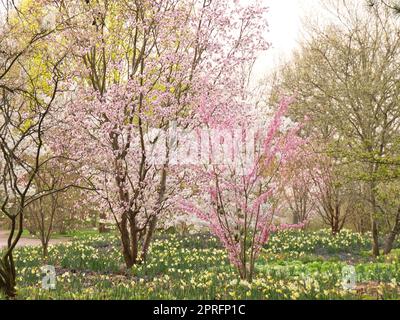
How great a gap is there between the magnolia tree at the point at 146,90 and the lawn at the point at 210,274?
4.31 ft

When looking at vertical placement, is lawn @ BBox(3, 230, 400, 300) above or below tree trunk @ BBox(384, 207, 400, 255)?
below

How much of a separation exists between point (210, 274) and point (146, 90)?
4079 mm

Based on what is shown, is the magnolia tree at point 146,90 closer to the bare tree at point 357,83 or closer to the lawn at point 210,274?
the lawn at point 210,274

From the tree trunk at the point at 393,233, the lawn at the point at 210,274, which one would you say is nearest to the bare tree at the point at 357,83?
the tree trunk at the point at 393,233

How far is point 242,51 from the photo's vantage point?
35.9 ft

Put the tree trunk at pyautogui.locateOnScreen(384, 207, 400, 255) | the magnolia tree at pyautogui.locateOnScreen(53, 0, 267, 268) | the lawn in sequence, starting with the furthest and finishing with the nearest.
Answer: the tree trunk at pyautogui.locateOnScreen(384, 207, 400, 255), the magnolia tree at pyautogui.locateOnScreen(53, 0, 267, 268), the lawn

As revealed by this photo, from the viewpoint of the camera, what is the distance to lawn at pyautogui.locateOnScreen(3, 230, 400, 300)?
19.7 ft

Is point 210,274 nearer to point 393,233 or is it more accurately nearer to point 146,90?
point 146,90

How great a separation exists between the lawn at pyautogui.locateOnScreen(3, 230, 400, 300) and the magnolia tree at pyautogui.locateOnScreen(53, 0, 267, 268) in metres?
1.31

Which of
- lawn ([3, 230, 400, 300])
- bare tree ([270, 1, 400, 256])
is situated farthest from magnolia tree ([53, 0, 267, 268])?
bare tree ([270, 1, 400, 256])

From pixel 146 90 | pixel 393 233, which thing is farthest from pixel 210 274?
pixel 393 233

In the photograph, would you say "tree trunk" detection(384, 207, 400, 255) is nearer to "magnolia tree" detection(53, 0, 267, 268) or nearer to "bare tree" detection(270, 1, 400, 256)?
"bare tree" detection(270, 1, 400, 256)

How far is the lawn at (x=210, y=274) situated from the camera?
600 cm
